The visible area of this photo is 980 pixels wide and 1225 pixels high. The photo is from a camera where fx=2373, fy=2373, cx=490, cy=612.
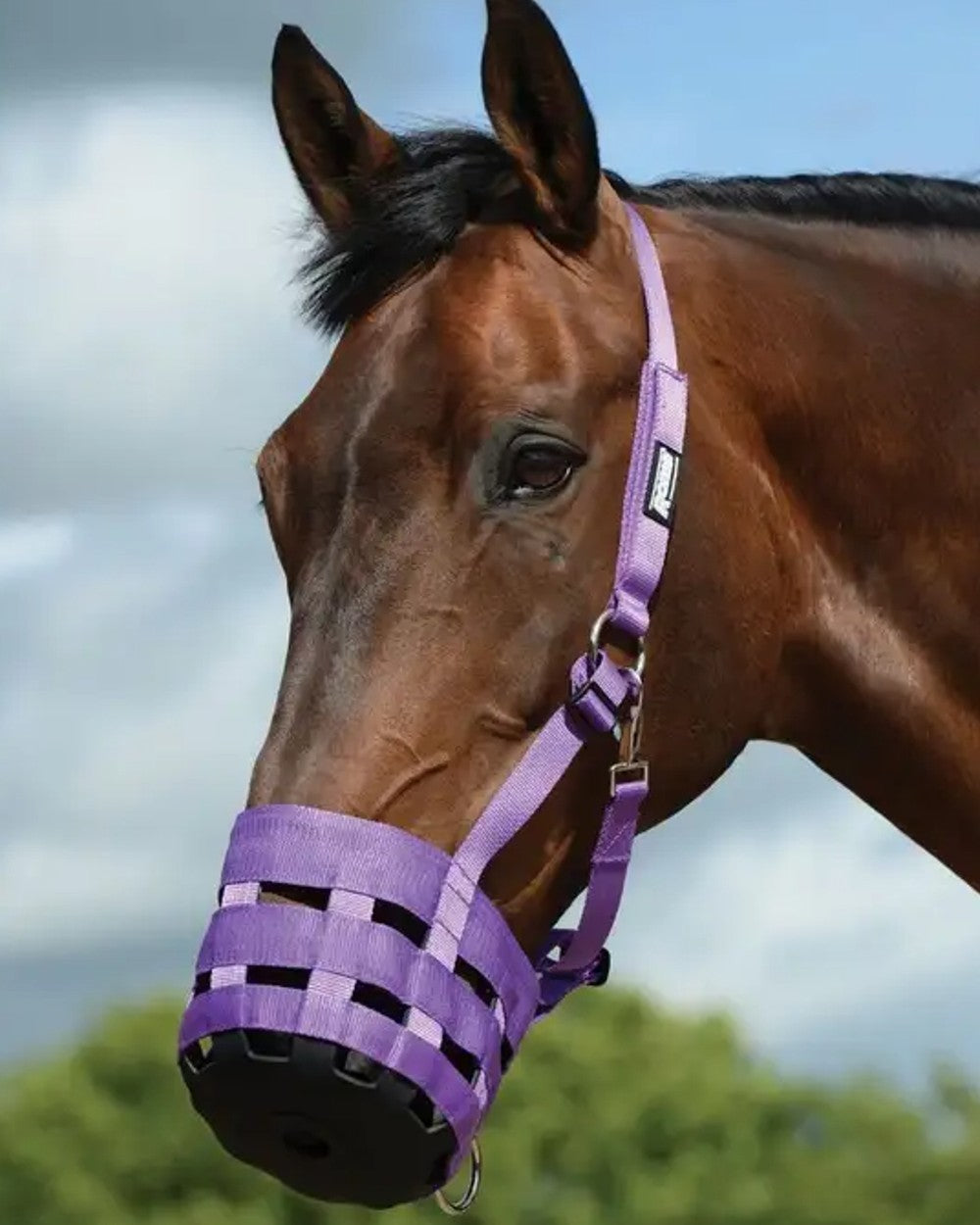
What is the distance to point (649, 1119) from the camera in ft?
45.2

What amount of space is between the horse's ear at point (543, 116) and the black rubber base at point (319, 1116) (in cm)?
169

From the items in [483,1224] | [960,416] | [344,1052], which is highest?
[960,416]

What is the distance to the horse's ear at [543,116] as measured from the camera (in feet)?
14.9

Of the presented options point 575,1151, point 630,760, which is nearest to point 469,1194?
point 630,760

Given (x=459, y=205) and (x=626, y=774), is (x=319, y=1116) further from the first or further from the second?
(x=459, y=205)

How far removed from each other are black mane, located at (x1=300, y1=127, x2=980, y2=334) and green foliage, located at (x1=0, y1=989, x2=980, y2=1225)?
8421mm

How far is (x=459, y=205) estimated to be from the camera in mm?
4730

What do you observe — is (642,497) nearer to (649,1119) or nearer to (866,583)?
(866,583)

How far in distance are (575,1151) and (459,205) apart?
31.1 feet

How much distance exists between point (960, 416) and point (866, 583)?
1.35ft

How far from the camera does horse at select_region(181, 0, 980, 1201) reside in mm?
4258

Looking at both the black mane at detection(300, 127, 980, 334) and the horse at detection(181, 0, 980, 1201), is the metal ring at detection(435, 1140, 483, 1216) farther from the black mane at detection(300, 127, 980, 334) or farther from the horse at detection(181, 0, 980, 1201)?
the black mane at detection(300, 127, 980, 334)

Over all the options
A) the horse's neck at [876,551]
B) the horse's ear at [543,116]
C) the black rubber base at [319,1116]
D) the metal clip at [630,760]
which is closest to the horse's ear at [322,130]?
the horse's ear at [543,116]

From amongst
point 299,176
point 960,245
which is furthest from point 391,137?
point 960,245
